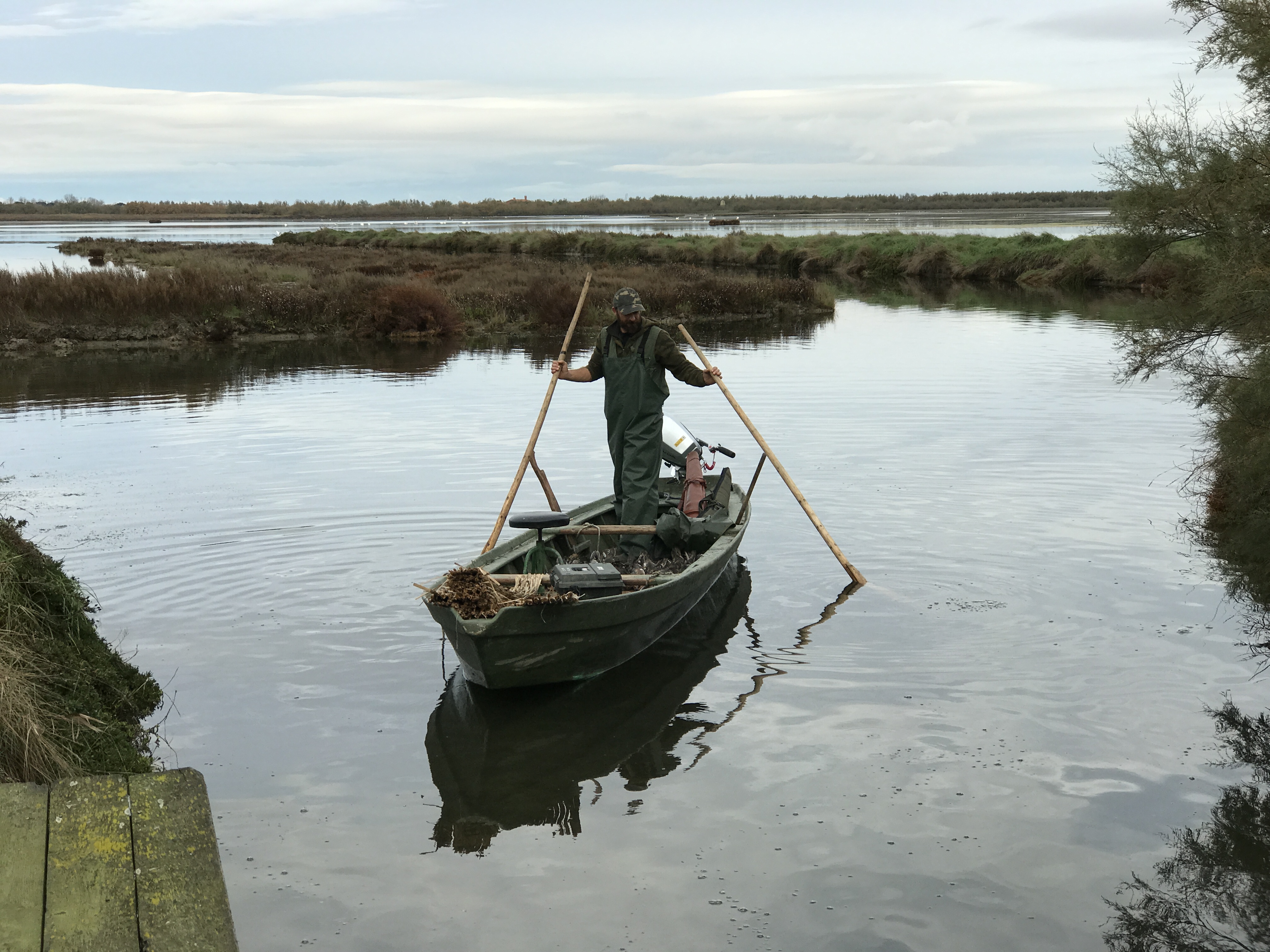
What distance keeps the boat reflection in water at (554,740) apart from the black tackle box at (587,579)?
819mm

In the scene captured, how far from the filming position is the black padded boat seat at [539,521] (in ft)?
29.9

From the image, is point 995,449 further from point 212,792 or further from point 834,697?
point 212,792

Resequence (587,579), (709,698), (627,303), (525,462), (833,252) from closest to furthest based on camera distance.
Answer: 1. (587,579)
2. (709,698)
3. (627,303)
4. (525,462)
5. (833,252)

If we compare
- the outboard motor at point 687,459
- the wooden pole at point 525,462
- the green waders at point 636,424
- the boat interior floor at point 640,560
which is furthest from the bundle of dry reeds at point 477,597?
the outboard motor at point 687,459

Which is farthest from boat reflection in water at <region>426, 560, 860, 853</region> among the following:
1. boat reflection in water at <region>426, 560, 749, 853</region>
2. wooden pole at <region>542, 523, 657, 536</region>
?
wooden pole at <region>542, 523, 657, 536</region>

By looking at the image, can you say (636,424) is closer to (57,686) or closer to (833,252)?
(57,686)

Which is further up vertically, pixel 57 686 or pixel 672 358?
pixel 672 358

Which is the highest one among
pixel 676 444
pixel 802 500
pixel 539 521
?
pixel 676 444

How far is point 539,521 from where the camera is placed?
9211 mm

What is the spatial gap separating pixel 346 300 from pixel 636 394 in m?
24.8

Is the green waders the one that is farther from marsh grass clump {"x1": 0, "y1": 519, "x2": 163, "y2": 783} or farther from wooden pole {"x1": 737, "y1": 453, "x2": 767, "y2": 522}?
marsh grass clump {"x1": 0, "y1": 519, "x2": 163, "y2": 783}

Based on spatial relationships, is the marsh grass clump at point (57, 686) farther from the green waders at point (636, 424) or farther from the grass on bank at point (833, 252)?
the grass on bank at point (833, 252)

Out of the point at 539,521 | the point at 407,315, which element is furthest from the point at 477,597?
the point at 407,315

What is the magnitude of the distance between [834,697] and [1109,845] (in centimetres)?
252
